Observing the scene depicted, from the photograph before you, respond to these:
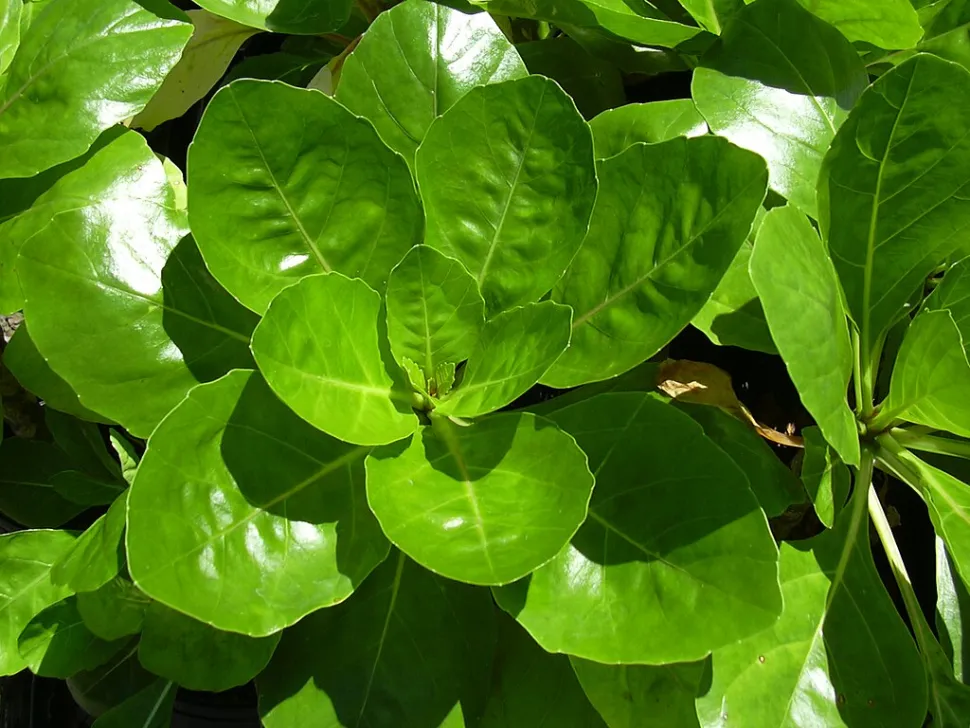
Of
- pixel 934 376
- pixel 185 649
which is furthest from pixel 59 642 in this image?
pixel 934 376

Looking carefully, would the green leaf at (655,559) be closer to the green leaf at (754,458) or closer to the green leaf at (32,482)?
the green leaf at (754,458)

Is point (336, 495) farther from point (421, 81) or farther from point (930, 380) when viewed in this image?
point (930, 380)

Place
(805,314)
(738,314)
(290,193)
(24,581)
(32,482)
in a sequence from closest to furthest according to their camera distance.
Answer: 1. (805,314)
2. (290,193)
3. (738,314)
4. (24,581)
5. (32,482)

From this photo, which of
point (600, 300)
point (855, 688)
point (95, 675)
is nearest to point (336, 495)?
point (600, 300)

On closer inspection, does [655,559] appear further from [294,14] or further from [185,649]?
[294,14]

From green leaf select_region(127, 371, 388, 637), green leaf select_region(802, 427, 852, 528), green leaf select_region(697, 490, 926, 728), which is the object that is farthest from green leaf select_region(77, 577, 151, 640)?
green leaf select_region(802, 427, 852, 528)

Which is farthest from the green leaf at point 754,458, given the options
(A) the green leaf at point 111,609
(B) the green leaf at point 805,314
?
(A) the green leaf at point 111,609

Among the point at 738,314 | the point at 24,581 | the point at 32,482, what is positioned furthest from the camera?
the point at 32,482

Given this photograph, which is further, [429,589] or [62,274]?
[429,589]
